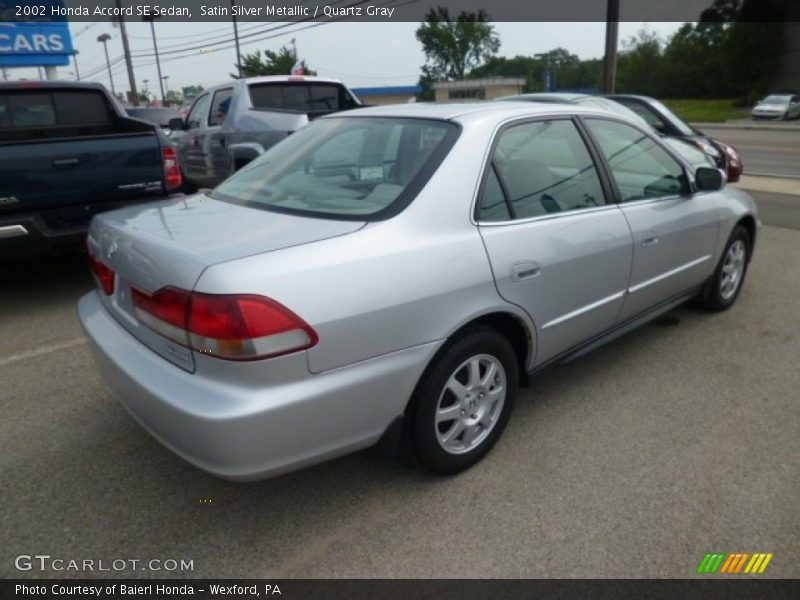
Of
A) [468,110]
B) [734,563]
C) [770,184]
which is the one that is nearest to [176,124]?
[468,110]

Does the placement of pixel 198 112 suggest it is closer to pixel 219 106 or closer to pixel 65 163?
pixel 219 106

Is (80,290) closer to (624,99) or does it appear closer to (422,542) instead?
(422,542)

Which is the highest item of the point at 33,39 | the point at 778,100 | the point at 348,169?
the point at 33,39

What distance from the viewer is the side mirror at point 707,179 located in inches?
146

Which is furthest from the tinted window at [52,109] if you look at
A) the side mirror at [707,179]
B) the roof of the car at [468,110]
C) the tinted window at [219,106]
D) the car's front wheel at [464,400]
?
the side mirror at [707,179]

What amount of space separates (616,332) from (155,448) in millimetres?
2503

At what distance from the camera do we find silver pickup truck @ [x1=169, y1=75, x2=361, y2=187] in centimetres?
683

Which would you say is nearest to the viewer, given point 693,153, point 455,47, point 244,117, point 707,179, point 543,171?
point 543,171

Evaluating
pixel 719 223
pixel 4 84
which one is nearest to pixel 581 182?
pixel 719 223

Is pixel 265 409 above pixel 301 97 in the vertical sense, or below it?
below

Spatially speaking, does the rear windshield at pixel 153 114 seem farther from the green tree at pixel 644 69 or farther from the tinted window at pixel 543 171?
the green tree at pixel 644 69

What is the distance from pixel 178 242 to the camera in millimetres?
2176

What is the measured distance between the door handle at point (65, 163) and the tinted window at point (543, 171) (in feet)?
11.6

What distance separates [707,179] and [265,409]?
3168mm
